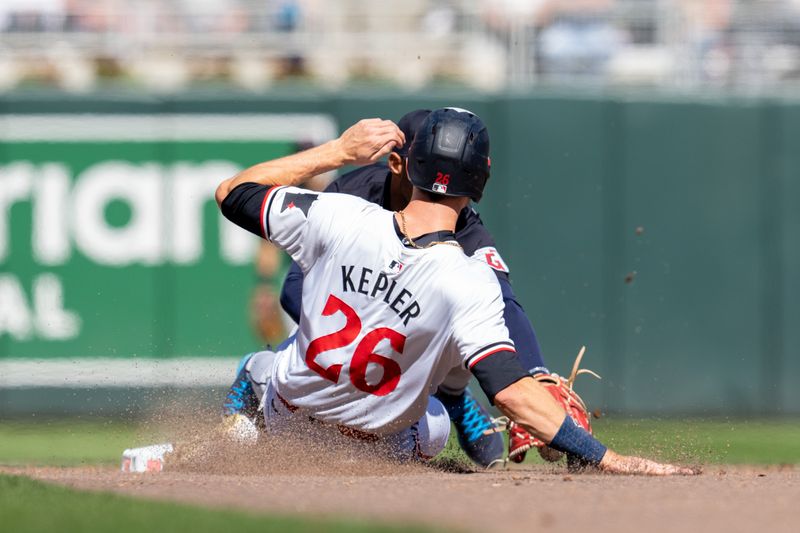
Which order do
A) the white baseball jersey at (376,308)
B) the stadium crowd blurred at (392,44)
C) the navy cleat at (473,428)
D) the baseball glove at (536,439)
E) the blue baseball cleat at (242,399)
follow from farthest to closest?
the stadium crowd blurred at (392,44), the navy cleat at (473,428), the blue baseball cleat at (242,399), the baseball glove at (536,439), the white baseball jersey at (376,308)

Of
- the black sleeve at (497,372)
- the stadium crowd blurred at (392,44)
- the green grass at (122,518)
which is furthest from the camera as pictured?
the stadium crowd blurred at (392,44)

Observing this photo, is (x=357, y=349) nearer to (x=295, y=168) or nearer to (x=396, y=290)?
(x=396, y=290)

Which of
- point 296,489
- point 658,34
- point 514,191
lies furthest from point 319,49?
point 296,489

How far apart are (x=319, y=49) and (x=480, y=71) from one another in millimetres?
1386

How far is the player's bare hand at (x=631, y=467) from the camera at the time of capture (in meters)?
4.55

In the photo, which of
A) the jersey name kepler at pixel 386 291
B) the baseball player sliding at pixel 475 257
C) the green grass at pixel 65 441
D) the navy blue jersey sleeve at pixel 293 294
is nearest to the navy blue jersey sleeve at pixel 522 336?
the baseball player sliding at pixel 475 257

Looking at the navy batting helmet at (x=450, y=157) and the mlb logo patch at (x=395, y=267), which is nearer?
the mlb logo patch at (x=395, y=267)

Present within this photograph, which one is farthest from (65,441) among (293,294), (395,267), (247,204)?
(395,267)

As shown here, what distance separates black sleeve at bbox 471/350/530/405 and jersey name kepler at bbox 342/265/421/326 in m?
0.33

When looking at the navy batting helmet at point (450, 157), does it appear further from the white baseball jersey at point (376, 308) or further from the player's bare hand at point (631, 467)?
the player's bare hand at point (631, 467)

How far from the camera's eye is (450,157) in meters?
4.48

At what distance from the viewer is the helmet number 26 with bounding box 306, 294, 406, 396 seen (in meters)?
4.49

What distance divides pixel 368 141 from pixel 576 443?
4.21ft

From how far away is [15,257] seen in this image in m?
9.53
